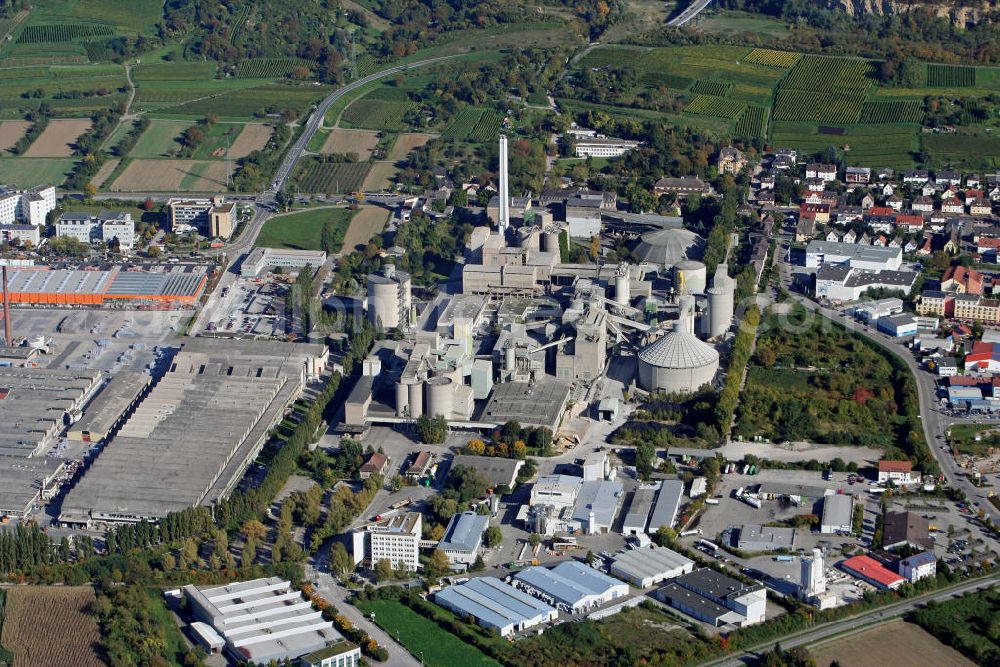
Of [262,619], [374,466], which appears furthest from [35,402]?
[262,619]

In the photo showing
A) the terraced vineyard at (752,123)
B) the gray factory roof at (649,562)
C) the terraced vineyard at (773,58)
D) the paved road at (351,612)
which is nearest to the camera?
the paved road at (351,612)

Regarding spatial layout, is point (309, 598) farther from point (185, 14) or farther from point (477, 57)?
point (185, 14)

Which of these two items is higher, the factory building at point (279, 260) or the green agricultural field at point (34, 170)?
the green agricultural field at point (34, 170)

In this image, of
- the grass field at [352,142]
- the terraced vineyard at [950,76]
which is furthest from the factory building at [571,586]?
the terraced vineyard at [950,76]

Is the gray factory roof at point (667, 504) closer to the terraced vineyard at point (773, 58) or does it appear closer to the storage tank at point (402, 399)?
the storage tank at point (402, 399)

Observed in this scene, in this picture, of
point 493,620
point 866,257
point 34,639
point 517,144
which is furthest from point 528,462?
point 517,144

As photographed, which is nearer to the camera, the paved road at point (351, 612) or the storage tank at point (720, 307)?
the paved road at point (351, 612)
